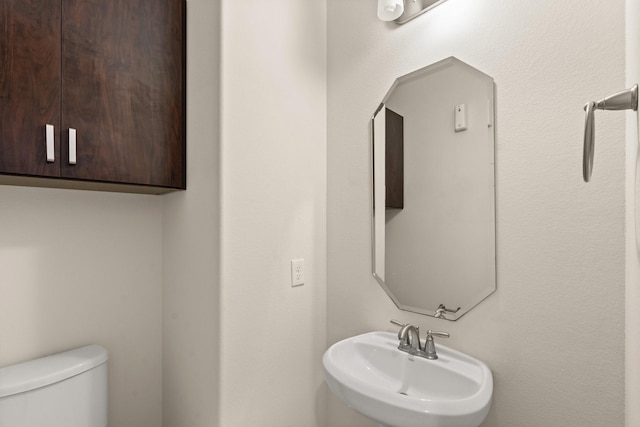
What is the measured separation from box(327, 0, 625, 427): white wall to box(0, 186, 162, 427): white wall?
118 centimetres

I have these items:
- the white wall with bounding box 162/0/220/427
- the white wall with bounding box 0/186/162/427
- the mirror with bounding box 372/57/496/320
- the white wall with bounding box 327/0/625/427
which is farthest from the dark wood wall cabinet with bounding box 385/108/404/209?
the white wall with bounding box 0/186/162/427

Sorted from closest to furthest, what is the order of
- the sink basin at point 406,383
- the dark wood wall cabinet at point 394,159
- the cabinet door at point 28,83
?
1. the sink basin at point 406,383
2. the cabinet door at point 28,83
3. the dark wood wall cabinet at point 394,159

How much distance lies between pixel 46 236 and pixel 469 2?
171 cm

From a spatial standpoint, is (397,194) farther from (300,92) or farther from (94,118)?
(94,118)

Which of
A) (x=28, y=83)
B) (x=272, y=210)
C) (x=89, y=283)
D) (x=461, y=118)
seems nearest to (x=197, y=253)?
(x=272, y=210)

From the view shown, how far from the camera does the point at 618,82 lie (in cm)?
85

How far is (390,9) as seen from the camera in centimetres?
124

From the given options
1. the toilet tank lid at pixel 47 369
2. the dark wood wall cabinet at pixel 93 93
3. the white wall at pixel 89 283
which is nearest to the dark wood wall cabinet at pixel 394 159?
the dark wood wall cabinet at pixel 93 93

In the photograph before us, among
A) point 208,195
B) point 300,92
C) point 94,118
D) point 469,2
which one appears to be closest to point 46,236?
point 94,118

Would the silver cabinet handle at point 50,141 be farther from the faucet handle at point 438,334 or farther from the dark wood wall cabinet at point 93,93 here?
the faucet handle at point 438,334

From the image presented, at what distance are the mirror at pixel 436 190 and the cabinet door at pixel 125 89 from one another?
31.8 inches

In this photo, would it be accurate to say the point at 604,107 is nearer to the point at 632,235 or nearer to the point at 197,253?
the point at 632,235

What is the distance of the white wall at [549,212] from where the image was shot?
86 cm

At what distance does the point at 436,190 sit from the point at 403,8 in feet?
2.22
